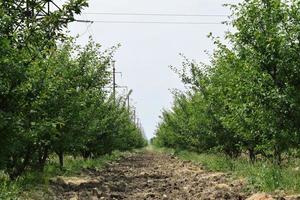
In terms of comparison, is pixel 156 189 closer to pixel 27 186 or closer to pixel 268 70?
pixel 27 186

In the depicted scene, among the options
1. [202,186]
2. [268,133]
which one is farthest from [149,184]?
[268,133]

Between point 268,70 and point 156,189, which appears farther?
point 156,189

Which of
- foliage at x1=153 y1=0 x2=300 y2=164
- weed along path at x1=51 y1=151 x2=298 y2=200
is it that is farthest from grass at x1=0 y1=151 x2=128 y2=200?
foliage at x1=153 y1=0 x2=300 y2=164

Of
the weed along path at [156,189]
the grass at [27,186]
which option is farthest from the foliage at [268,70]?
the grass at [27,186]

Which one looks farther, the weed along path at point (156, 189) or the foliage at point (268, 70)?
the weed along path at point (156, 189)

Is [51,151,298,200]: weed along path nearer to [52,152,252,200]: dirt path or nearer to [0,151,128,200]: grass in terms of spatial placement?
[52,152,252,200]: dirt path

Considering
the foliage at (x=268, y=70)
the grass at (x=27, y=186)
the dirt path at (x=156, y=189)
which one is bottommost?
the dirt path at (x=156, y=189)

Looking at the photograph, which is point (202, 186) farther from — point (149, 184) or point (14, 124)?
point (14, 124)

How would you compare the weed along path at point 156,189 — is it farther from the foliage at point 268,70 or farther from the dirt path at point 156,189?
the foliage at point 268,70

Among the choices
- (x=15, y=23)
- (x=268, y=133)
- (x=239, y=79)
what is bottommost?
(x=268, y=133)

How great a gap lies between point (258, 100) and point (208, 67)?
9.21 metres

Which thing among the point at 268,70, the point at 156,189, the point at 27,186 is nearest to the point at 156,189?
the point at 156,189

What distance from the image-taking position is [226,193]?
37.2 ft

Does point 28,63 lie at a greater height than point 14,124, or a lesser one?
greater
